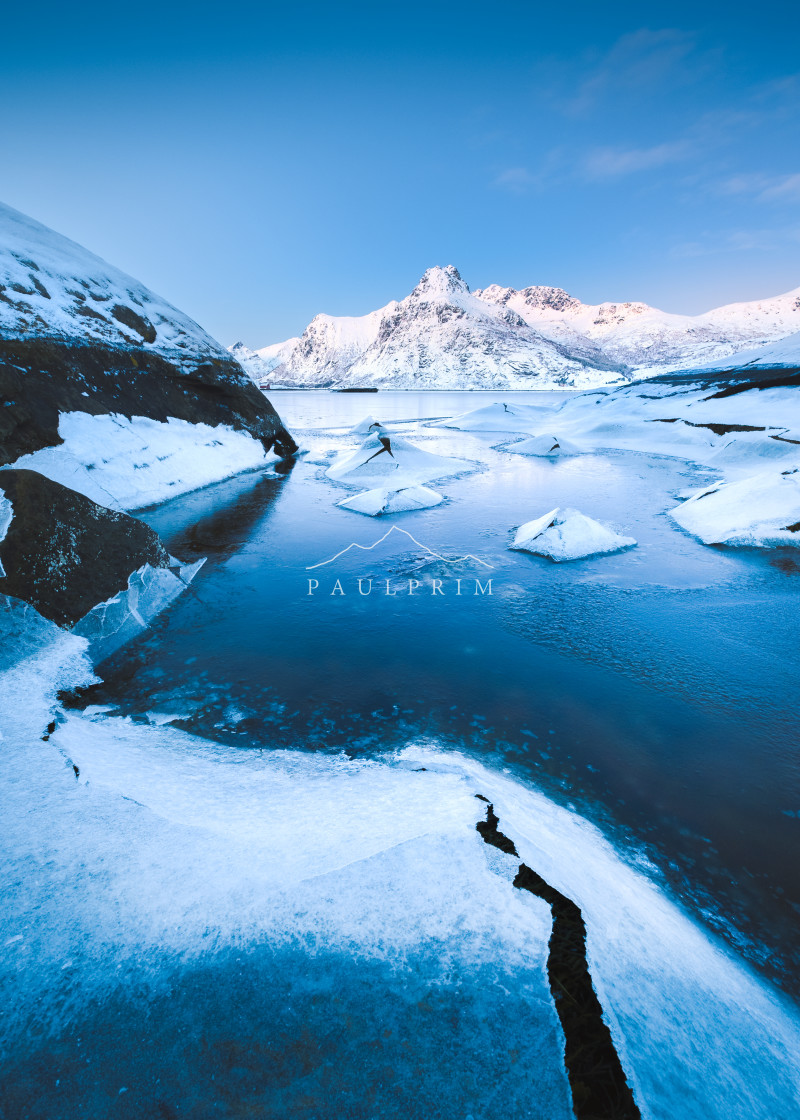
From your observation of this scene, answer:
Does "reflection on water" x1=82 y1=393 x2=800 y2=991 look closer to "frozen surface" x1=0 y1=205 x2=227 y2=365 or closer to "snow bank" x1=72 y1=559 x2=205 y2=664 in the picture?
"snow bank" x1=72 y1=559 x2=205 y2=664

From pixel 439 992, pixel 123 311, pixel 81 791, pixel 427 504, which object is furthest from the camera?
pixel 123 311

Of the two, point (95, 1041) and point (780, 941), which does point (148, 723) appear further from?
point (780, 941)

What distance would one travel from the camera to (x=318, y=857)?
243 cm

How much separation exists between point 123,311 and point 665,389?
103ft

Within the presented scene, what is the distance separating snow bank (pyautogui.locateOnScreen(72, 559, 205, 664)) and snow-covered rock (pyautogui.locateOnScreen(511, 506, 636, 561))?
6049 millimetres

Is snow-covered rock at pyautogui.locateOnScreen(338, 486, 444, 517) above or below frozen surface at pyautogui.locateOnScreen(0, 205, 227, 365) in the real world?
below

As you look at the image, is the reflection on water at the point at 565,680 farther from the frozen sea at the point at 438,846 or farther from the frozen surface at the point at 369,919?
the frozen surface at the point at 369,919

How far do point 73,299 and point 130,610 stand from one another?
12.2 meters

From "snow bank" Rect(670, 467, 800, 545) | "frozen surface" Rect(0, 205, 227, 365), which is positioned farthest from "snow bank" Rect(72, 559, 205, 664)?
"snow bank" Rect(670, 467, 800, 545)

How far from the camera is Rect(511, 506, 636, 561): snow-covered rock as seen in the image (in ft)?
28.1

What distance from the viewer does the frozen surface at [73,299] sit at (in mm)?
11398

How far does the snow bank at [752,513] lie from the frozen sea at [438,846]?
204cm

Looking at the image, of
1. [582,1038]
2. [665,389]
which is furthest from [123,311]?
[665,389]
